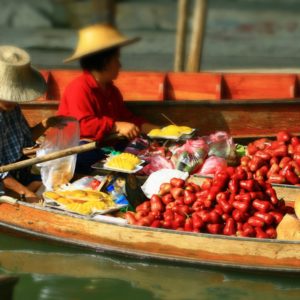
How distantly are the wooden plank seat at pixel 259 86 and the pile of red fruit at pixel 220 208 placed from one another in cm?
209

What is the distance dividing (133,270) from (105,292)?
0.33 metres

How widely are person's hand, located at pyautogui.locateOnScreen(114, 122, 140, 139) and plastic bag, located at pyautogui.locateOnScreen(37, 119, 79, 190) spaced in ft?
1.26

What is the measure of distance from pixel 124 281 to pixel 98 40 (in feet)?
6.59

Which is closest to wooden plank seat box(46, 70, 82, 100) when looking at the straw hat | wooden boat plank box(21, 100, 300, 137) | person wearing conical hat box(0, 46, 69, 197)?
wooden boat plank box(21, 100, 300, 137)

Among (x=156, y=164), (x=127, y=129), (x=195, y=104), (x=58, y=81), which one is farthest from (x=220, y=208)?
(x=58, y=81)

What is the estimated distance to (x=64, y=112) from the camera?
7.16 metres

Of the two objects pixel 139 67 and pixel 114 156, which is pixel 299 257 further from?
pixel 139 67

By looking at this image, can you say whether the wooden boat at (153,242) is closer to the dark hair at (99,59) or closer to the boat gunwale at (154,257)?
the boat gunwale at (154,257)

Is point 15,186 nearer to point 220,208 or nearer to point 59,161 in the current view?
point 59,161

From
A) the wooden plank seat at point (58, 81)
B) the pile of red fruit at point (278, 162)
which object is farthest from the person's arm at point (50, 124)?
the wooden plank seat at point (58, 81)

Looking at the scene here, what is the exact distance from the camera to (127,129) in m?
6.99

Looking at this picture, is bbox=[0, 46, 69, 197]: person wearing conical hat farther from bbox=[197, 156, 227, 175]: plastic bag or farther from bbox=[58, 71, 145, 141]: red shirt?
bbox=[197, 156, 227, 175]: plastic bag

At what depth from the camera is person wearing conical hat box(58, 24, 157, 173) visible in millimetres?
6926

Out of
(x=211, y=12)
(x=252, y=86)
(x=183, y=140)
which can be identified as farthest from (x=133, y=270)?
(x=211, y=12)
